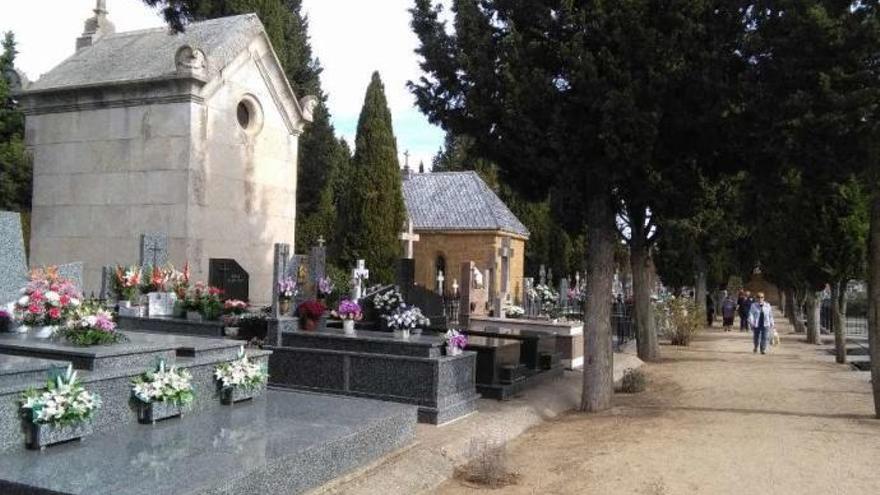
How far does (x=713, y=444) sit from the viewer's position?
8039 mm

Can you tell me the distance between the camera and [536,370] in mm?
12156

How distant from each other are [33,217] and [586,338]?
12.5 meters

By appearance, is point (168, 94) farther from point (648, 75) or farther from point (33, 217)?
point (648, 75)

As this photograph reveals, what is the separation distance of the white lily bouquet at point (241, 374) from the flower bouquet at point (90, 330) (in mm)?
1134

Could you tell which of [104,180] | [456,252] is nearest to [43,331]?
[104,180]

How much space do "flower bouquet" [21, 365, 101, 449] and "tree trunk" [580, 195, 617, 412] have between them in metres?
6.61

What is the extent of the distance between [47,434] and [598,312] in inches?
280

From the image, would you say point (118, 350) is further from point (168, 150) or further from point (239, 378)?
point (168, 150)

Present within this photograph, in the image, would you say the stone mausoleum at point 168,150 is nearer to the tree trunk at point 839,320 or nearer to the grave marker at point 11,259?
the grave marker at point 11,259

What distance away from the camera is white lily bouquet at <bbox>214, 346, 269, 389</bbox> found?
7130mm

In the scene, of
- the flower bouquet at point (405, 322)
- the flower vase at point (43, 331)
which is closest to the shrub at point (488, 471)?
the flower bouquet at point (405, 322)

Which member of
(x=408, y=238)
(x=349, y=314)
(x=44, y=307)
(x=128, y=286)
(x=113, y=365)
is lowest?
(x=113, y=365)

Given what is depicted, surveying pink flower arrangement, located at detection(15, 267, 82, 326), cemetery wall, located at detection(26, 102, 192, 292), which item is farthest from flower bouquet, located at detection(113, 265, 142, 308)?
pink flower arrangement, located at detection(15, 267, 82, 326)

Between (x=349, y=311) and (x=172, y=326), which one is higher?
(x=349, y=311)
